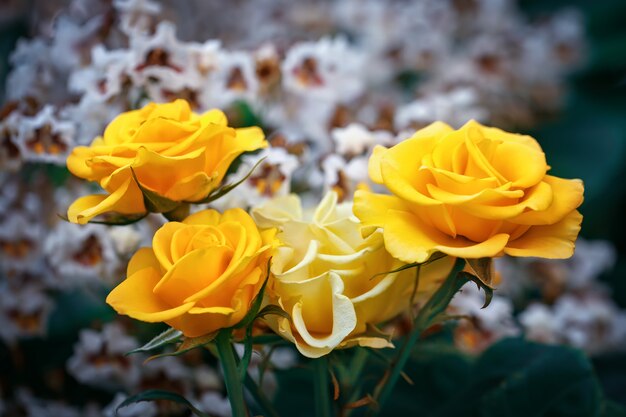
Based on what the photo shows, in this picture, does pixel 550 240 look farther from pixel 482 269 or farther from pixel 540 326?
pixel 540 326

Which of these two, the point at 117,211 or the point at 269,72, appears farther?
the point at 269,72

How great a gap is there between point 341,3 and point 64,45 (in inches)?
19.3

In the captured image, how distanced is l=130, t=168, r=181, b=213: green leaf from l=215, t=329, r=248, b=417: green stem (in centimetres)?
7

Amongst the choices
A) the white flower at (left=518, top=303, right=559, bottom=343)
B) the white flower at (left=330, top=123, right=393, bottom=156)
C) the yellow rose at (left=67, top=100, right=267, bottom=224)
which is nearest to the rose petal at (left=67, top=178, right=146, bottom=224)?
the yellow rose at (left=67, top=100, right=267, bottom=224)

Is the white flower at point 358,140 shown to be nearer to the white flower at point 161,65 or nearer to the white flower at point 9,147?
the white flower at point 161,65

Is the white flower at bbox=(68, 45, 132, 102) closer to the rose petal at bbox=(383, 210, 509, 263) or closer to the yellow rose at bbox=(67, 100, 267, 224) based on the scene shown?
the yellow rose at bbox=(67, 100, 267, 224)

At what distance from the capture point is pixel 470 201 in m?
0.30

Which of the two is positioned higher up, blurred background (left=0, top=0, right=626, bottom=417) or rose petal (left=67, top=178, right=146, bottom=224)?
rose petal (left=67, top=178, right=146, bottom=224)

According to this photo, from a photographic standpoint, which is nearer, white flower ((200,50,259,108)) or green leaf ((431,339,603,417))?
green leaf ((431,339,603,417))

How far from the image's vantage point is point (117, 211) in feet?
1.14

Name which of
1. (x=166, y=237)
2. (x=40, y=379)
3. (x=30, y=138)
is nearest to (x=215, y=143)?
(x=166, y=237)

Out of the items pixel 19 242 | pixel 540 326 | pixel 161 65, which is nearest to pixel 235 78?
pixel 161 65

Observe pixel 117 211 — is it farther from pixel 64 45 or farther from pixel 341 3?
pixel 341 3

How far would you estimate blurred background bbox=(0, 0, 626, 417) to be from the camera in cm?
50
